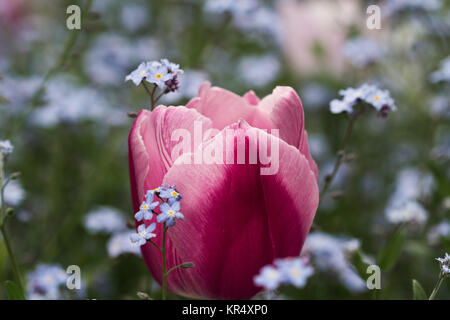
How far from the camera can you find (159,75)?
0.41m

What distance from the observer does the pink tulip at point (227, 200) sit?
358 mm

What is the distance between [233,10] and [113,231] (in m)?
0.33

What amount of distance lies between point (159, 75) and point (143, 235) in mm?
115

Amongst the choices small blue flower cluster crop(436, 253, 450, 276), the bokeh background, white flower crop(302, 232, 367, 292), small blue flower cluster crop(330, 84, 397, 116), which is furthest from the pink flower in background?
small blue flower cluster crop(436, 253, 450, 276)

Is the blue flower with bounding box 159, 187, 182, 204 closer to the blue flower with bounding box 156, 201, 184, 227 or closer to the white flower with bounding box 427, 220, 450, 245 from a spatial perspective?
the blue flower with bounding box 156, 201, 184, 227

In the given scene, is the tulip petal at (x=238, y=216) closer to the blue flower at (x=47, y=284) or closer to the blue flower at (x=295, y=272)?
the blue flower at (x=295, y=272)

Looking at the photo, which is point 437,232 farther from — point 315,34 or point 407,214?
point 315,34

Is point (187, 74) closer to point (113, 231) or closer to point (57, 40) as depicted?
point (113, 231)

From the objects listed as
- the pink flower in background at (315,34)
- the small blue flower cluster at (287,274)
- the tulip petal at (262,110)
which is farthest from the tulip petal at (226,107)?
the pink flower in background at (315,34)

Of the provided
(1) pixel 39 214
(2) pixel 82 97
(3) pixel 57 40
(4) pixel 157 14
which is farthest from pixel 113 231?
(3) pixel 57 40

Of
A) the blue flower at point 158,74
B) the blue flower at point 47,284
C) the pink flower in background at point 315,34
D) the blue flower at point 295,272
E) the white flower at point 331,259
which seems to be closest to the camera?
the blue flower at point 295,272

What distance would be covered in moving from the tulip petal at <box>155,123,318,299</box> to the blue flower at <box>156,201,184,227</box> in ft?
0.05

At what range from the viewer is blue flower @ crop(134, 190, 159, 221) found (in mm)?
362

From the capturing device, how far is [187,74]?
0.79 metres
